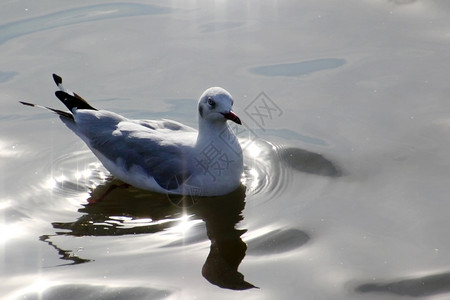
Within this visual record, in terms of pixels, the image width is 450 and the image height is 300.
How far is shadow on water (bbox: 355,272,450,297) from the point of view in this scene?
20.0 ft

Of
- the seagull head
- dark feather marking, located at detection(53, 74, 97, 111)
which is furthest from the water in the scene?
the seagull head

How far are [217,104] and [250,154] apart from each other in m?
1.10

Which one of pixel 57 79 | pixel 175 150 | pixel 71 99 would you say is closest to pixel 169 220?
pixel 175 150

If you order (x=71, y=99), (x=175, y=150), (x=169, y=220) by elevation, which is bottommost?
(x=169, y=220)

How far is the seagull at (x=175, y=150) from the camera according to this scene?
7668 mm

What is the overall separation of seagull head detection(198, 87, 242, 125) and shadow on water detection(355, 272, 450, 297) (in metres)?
2.06

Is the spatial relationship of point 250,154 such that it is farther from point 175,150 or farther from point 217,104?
point 217,104

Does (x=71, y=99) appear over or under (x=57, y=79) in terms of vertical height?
under

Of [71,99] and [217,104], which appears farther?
[71,99]

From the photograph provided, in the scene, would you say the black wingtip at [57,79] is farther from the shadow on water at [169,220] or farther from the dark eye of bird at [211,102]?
the dark eye of bird at [211,102]

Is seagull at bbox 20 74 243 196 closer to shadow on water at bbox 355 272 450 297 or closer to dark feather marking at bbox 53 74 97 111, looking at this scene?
dark feather marking at bbox 53 74 97 111

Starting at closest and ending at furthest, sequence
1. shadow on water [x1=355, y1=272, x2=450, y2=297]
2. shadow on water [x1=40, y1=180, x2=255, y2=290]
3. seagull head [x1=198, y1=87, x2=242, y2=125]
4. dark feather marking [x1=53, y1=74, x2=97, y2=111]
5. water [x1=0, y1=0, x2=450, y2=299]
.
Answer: shadow on water [x1=355, y1=272, x2=450, y2=297]
water [x1=0, y1=0, x2=450, y2=299]
shadow on water [x1=40, y1=180, x2=255, y2=290]
seagull head [x1=198, y1=87, x2=242, y2=125]
dark feather marking [x1=53, y1=74, x2=97, y2=111]

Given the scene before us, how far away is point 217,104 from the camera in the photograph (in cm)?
747

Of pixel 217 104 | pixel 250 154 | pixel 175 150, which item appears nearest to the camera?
pixel 217 104
